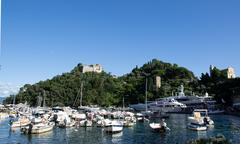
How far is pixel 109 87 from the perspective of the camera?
17288cm

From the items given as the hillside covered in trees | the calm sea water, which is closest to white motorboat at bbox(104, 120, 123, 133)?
the calm sea water

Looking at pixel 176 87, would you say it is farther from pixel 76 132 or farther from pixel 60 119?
pixel 76 132

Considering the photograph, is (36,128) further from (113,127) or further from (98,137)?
(113,127)

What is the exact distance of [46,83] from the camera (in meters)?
178

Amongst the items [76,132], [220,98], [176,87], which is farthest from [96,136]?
[176,87]

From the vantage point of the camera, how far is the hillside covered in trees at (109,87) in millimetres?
153250

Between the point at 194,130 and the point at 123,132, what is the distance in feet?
39.3

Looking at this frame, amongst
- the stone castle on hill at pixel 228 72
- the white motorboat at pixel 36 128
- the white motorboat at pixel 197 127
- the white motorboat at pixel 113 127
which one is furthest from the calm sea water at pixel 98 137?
the stone castle on hill at pixel 228 72

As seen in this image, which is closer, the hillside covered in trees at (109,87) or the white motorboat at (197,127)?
the white motorboat at (197,127)

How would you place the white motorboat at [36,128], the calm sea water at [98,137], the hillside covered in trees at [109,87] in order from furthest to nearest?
the hillside covered in trees at [109,87]
the white motorboat at [36,128]
the calm sea water at [98,137]

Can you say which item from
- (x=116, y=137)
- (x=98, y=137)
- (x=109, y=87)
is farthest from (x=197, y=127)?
(x=109, y=87)

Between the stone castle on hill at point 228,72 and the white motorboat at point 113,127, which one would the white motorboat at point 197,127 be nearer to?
the white motorboat at point 113,127

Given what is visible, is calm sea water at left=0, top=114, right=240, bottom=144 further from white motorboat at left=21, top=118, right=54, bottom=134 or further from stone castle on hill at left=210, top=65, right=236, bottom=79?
stone castle on hill at left=210, top=65, right=236, bottom=79

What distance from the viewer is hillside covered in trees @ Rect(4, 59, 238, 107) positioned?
15325 centimetres
